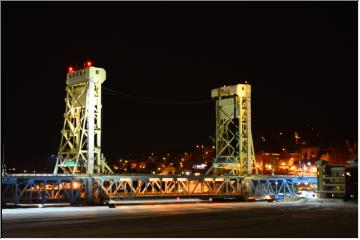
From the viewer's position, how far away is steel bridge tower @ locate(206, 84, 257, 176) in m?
59.8

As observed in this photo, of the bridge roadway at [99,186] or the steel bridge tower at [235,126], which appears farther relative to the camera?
the steel bridge tower at [235,126]

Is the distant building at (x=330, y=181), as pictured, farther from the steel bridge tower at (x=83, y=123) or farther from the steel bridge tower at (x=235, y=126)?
the steel bridge tower at (x=83, y=123)

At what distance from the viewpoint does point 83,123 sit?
50562 millimetres

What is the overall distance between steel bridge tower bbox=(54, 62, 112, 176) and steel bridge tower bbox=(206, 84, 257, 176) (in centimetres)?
1504

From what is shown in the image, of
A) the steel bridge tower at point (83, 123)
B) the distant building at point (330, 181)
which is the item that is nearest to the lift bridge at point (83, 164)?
the steel bridge tower at point (83, 123)

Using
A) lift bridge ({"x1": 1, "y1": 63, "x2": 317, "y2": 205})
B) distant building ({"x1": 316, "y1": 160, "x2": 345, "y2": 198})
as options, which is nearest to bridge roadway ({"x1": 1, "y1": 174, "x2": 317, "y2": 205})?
lift bridge ({"x1": 1, "y1": 63, "x2": 317, "y2": 205})

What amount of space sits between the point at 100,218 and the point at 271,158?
101 meters

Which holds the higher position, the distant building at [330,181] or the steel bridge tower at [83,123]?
the steel bridge tower at [83,123]

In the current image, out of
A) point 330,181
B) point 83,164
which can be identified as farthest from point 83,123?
point 330,181

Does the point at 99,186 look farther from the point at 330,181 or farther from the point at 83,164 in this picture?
the point at 330,181

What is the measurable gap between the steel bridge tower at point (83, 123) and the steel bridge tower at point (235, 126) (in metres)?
15.0

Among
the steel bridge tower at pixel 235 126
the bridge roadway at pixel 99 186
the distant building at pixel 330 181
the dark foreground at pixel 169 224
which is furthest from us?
the distant building at pixel 330 181

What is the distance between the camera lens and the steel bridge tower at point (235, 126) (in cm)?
5983

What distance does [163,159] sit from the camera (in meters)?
180
